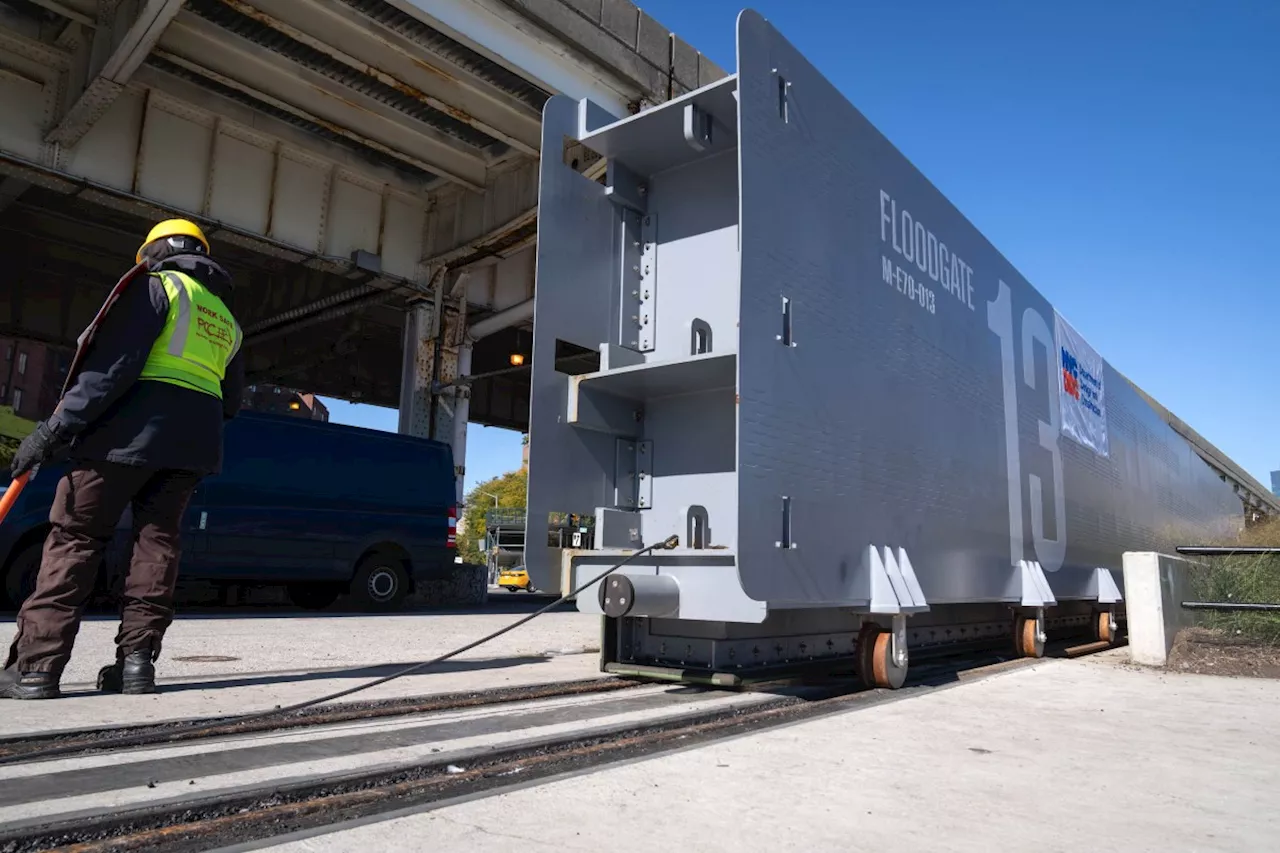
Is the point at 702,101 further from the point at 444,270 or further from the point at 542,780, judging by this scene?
the point at 444,270

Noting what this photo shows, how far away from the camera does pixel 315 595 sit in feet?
36.1

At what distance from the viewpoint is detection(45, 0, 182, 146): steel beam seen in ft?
31.6

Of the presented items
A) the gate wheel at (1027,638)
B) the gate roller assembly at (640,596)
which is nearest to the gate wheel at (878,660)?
the gate roller assembly at (640,596)

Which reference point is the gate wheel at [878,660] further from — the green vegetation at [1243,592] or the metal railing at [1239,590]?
the green vegetation at [1243,592]

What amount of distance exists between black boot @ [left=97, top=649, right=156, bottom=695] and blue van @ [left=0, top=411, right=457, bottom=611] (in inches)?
188

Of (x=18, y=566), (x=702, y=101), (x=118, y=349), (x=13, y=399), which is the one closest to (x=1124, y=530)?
(x=702, y=101)

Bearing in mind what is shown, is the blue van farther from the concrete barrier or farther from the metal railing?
the metal railing

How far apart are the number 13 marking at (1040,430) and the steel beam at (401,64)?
7.66m

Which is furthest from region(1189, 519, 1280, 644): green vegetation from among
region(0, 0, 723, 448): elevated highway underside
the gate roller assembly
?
region(0, 0, 723, 448): elevated highway underside

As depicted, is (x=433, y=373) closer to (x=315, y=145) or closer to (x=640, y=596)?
(x=315, y=145)

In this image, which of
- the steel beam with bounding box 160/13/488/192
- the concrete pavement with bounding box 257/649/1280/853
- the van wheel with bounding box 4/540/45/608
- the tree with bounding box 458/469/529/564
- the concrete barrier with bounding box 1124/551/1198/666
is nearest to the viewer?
the concrete pavement with bounding box 257/649/1280/853

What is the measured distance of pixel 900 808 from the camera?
256 cm

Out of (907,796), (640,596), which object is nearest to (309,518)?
(640,596)

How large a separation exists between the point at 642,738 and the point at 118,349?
2689mm
